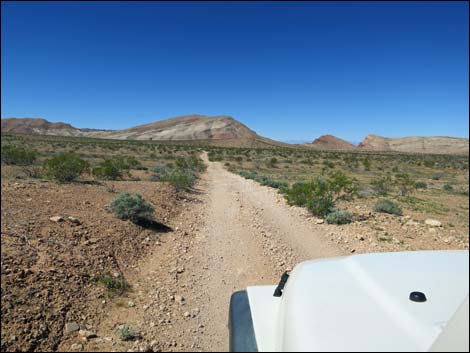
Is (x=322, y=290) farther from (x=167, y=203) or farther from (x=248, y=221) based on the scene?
(x=167, y=203)

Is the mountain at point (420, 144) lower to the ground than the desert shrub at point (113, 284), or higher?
higher

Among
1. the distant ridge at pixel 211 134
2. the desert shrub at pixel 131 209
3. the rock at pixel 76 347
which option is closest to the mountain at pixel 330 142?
the distant ridge at pixel 211 134

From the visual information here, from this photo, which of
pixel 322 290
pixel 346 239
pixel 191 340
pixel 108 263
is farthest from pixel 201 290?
pixel 346 239

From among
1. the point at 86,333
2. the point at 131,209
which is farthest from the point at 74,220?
the point at 86,333

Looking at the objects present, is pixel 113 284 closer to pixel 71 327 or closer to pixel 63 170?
pixel 71 327

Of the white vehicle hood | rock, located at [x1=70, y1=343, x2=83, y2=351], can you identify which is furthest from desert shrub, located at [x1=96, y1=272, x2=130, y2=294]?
the white vehicle hood

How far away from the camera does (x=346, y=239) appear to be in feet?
24.1

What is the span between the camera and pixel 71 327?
143 inches

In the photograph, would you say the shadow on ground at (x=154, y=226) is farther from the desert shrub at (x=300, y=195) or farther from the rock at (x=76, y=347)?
the desert shrub at (x=300, y=195)

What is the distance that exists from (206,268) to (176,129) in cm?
15323

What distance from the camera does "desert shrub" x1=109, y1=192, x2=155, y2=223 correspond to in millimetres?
7477

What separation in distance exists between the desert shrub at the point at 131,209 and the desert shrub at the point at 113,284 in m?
2.80

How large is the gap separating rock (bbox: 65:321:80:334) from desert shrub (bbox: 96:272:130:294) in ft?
Result: 2.56

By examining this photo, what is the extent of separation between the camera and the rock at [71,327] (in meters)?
3.57
